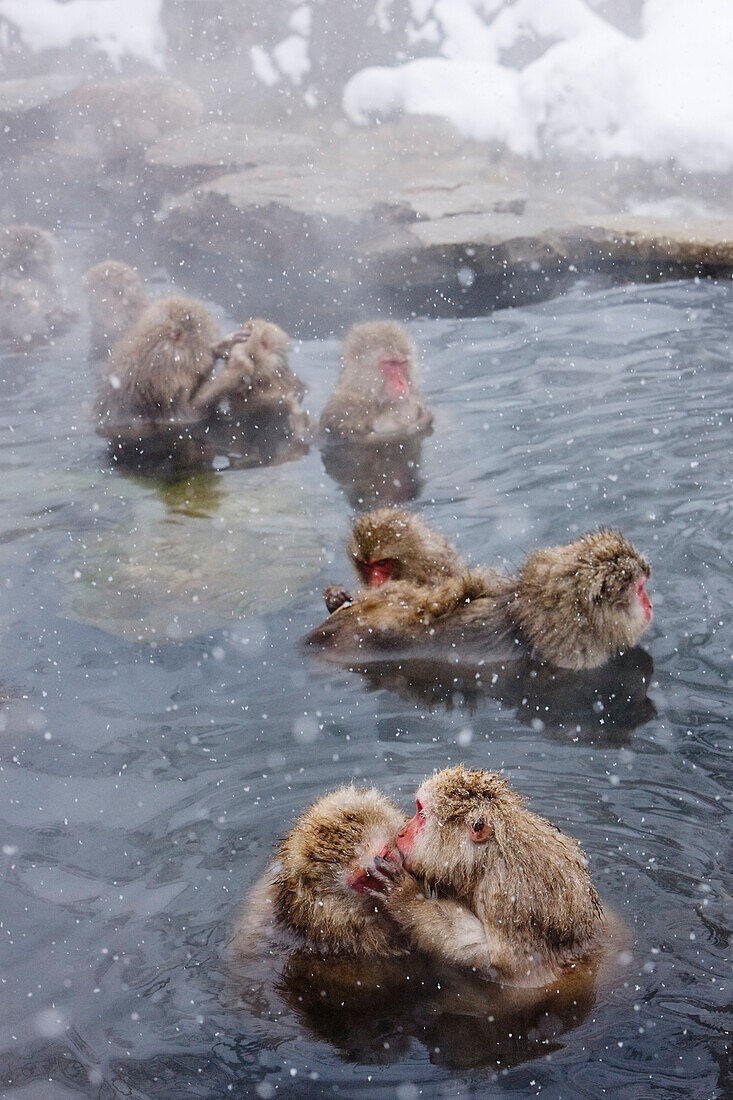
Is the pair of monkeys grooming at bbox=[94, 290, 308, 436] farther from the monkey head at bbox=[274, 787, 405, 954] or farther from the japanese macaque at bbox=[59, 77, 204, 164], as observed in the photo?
the japanese macaque at bbox=[59, 77, 204, 164]

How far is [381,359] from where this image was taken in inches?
229

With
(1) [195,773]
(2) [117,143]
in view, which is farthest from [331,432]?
(2) [117,143]

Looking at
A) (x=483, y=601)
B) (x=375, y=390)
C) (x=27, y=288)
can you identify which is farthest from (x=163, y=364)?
(x=483, y=601)

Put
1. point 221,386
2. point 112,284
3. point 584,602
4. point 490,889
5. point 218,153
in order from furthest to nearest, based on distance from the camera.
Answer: point 218,153
point 112,284
point 221,386
point 584,602
point 490,889

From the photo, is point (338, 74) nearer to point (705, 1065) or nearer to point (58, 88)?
point (58, 88)

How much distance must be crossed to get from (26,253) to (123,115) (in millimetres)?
5994

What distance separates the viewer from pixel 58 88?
47.8 ft

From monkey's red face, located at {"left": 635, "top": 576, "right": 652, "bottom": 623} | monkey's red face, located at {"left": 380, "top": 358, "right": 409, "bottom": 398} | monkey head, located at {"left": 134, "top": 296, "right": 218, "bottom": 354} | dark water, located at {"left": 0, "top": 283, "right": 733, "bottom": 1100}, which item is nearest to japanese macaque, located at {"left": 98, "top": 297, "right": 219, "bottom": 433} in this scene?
monkey head, located at {"left": 134, "top": 296, "right": 218, "bottom": 354}

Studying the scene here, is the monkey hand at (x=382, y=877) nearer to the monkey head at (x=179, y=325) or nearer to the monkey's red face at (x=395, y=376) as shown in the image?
the monkey's red face at (x=395, y=376)

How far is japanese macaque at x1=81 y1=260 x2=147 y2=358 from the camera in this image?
24.1 feet

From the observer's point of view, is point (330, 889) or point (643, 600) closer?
point (330, 889)

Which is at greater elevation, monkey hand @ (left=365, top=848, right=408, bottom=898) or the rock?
the rock

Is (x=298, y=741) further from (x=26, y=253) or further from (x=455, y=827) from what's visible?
(x=26, y=253)

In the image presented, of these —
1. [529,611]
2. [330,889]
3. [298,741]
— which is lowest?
[298,741]
